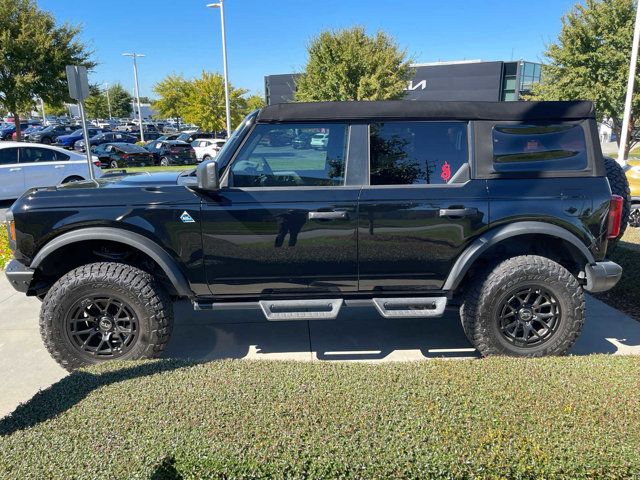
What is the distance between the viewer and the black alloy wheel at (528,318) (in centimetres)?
377

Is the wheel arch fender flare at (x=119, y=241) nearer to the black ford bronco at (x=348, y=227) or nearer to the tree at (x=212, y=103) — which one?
the black ford bronco at (x=348, y=227)

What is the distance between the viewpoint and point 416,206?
11.9 feet

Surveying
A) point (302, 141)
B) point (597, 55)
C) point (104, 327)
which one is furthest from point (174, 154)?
point (302, 141)

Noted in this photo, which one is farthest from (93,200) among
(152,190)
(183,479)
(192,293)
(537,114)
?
(537,114)

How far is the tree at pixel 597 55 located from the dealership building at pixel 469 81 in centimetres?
1859

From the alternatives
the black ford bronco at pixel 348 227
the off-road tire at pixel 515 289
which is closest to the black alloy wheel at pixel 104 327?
the black ford bronco at pixel 348 227

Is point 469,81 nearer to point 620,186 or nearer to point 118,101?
point 620,186

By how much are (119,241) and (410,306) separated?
2211mm

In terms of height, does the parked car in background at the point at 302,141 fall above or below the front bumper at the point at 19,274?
above

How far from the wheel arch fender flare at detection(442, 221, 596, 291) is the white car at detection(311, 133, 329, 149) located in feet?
4.40

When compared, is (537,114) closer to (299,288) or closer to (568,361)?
(568,361)

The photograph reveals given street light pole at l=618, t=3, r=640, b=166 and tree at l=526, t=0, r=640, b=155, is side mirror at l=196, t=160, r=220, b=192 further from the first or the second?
tree at l=526, t=0, r=640, b=155

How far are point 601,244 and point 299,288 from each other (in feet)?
7.70

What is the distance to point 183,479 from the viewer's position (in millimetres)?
2084
